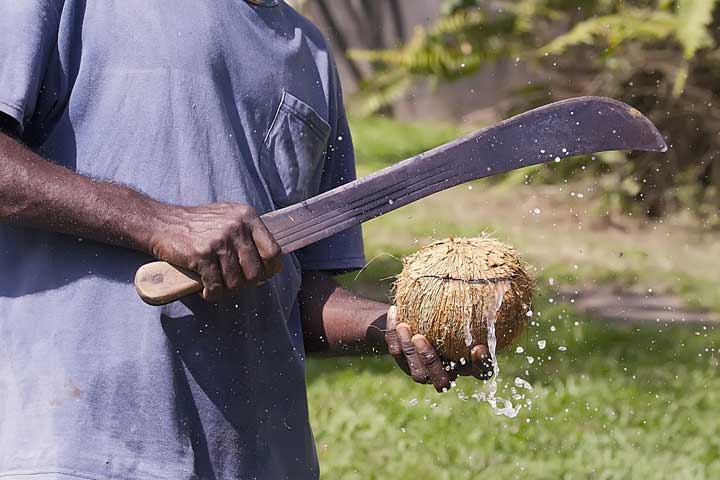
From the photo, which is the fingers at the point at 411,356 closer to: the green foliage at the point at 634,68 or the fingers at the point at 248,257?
the fingers at the point at 248,257

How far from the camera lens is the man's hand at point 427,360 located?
2.57 metres

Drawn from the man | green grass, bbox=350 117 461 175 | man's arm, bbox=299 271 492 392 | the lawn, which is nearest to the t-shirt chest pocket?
the man

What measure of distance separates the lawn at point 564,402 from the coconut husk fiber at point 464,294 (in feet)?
2.91

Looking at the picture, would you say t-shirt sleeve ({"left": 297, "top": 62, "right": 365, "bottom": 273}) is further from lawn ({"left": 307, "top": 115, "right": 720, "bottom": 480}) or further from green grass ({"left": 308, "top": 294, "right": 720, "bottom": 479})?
green grass ({"left": 308, "top": 294, "right": 720, "bottom": 479})

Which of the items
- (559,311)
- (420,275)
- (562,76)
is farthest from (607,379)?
(562,76)

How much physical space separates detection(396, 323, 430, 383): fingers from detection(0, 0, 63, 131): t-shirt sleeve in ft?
3.06

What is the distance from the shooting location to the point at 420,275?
8.89ft

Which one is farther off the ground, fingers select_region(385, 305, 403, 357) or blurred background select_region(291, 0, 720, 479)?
blurred background select_region(291, 0, 720, 479)

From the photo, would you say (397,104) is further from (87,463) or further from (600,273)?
(87,463)

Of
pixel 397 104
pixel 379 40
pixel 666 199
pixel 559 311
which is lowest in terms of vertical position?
pixel 559 311

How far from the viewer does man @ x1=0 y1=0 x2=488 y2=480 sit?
2.23 metres

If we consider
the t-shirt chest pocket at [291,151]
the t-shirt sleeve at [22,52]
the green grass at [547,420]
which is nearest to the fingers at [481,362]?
the t-shirt chest pocket at [291,151]

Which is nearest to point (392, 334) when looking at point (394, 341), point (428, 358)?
point (394, 341)

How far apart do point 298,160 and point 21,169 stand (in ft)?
2.18
